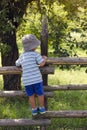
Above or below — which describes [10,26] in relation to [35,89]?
above

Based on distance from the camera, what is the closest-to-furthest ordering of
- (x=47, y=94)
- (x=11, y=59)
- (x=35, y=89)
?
(x=35, y=89), (x=47, y=94), (x=11, y=59)

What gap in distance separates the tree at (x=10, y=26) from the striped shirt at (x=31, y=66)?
1552mm

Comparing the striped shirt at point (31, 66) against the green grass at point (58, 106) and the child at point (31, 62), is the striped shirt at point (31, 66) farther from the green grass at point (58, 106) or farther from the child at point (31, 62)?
the green grass at point (58, 106)

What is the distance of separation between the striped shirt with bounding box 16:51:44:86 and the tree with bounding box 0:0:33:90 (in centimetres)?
155

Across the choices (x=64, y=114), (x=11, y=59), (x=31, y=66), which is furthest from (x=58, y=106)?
(x=31, y=66)

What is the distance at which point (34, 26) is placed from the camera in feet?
29.7

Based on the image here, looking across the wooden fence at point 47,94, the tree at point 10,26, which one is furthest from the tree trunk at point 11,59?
the wooden fence at point 47,94

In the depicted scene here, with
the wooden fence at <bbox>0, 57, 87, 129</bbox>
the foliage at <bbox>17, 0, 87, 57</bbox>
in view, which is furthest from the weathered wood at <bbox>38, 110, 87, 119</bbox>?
the foliage at <bbox>17, 0, 87, 57</bbox>

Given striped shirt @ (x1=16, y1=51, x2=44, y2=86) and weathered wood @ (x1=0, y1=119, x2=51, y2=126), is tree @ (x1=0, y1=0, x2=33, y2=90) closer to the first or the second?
striped shirt @ (x1=16, y1=51, x2=44, y2=86)

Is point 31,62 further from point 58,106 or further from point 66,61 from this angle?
point 58,106

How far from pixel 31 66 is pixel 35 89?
0.36 m

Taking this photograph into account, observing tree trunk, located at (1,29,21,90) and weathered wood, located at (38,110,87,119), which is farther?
tree trunk, located at (1,29,21,90)

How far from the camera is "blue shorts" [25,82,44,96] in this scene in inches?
227

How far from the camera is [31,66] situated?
570 cm
